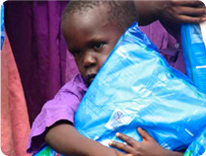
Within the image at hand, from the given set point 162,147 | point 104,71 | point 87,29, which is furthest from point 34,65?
point 162,147

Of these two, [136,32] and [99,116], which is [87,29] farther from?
[99,116]

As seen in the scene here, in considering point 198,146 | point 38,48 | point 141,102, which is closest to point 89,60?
point 141,102

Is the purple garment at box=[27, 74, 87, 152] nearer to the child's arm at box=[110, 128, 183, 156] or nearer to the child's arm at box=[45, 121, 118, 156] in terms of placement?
the child's arm at box=[45, 121, 118, 156]

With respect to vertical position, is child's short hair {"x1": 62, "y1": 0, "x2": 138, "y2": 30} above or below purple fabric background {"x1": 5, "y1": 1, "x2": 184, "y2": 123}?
above

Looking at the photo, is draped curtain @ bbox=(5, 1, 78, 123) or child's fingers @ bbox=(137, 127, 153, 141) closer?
child's fingers @ bbox=(137, 127, 153, 141)

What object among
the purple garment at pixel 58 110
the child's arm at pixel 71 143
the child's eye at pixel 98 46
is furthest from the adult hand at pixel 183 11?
the child's arm at pixel 71 143

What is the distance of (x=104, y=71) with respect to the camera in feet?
3.80

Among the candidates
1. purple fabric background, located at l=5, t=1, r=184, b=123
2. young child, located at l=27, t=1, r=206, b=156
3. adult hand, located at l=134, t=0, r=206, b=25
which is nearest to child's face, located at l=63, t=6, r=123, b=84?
young child, located at l=27, t=1, r=206, b=156

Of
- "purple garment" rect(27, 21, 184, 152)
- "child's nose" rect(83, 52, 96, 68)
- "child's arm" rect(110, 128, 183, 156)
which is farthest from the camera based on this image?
"child's nose" rect(83, 52, 96, 68)

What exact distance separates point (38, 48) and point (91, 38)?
0.73 m

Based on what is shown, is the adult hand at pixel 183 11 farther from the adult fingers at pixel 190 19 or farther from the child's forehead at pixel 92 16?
the child's forehead at pixel 92 16

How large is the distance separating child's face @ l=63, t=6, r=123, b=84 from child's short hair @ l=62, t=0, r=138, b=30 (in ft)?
0.07

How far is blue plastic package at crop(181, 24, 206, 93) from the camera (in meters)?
1.24

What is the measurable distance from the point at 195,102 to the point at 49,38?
1.08 metres
